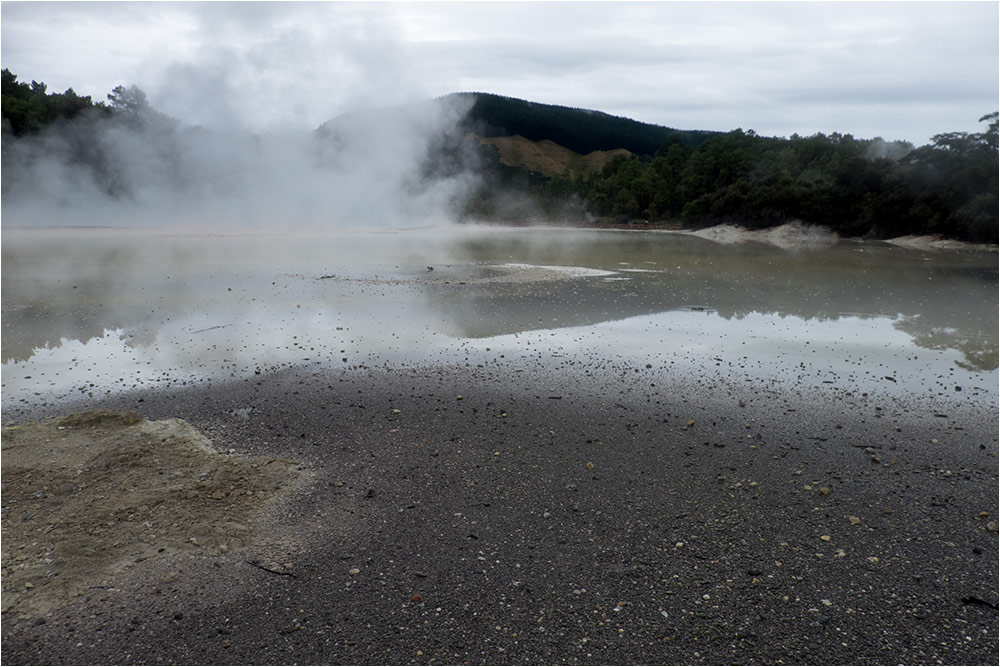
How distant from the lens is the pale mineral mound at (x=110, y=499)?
3.21 m

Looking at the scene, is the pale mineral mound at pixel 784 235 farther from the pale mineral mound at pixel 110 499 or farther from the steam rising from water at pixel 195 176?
the pale mineral mound at pixel 110 499

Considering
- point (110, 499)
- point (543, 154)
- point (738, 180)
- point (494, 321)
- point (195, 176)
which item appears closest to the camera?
point (110, 499)

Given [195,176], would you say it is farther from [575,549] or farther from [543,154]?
[543,154]

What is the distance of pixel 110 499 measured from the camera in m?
3.83

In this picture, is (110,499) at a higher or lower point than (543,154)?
lower

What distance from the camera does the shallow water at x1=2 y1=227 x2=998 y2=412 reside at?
6.79 m

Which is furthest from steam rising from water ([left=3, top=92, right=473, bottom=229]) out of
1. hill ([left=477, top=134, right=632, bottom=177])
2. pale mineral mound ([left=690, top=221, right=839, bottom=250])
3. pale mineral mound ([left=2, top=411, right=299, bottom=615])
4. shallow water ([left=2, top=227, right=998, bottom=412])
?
hill ([left=477, top=134, right=632, bottom=177])

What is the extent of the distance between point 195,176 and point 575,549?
131 feet

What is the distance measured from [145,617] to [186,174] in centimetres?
3981

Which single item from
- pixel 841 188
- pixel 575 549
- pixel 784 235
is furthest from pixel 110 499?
pixel 841 188

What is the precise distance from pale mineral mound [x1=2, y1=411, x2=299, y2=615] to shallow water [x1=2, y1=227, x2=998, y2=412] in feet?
4.94

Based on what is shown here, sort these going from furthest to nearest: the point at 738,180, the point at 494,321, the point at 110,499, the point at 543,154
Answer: the point at 543,154 < the point at 738,180 < the point at 494,321 < the point at 110,499

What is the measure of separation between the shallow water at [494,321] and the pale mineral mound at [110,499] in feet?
4.94

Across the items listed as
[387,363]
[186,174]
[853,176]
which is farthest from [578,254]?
[186,174]
